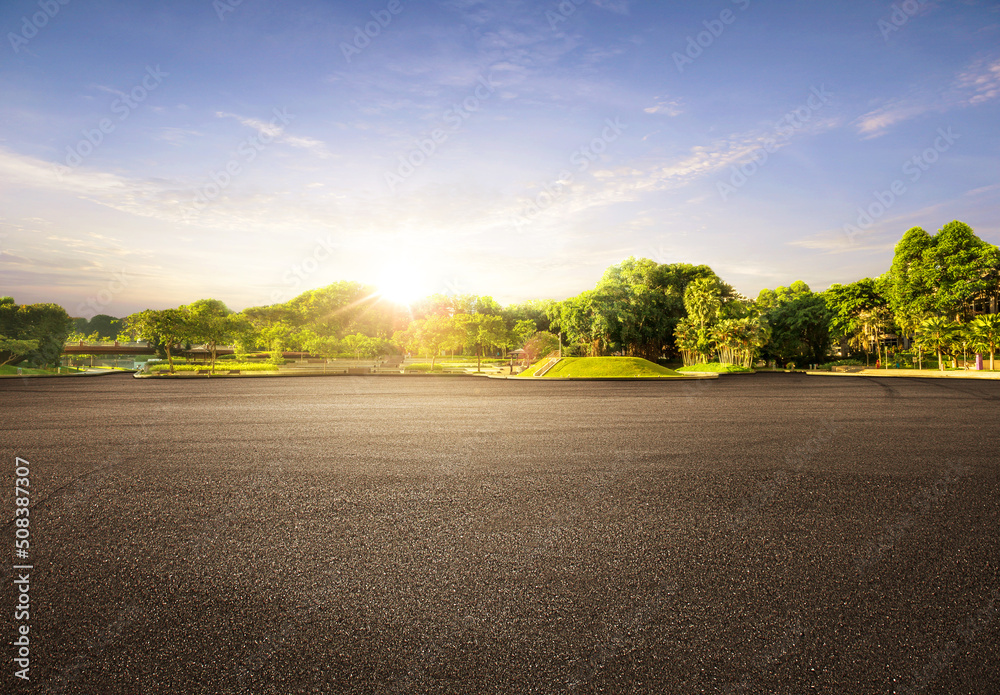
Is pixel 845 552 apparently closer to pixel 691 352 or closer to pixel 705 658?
pixel 705 658

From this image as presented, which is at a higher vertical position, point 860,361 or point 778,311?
point 778,311

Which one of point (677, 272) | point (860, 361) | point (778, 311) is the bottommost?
point (860, 361)

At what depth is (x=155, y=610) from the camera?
4.11 m

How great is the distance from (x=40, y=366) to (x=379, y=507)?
63600 millimetres

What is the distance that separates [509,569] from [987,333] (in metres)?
61.6

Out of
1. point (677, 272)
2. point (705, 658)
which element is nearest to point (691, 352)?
point (677, 272)

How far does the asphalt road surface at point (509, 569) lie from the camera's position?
3357mm

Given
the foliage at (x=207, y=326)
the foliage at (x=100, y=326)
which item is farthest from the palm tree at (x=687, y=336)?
the foliage at (x=100, y=326)

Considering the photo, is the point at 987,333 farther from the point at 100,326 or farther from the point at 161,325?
the point at 100,326

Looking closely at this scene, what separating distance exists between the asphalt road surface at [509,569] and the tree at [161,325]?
1611 inches

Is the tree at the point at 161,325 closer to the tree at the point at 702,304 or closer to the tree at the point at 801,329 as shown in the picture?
the tree at the point at 702,304

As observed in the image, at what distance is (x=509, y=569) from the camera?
478 centimetres

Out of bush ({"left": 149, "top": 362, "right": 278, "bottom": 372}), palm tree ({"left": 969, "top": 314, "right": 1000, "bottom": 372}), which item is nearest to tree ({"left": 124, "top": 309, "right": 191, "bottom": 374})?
bush ({"left": 149, "top": 362, "right": 278, "bottom": 372})

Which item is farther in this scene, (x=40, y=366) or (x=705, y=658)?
(x=40, y=366)
